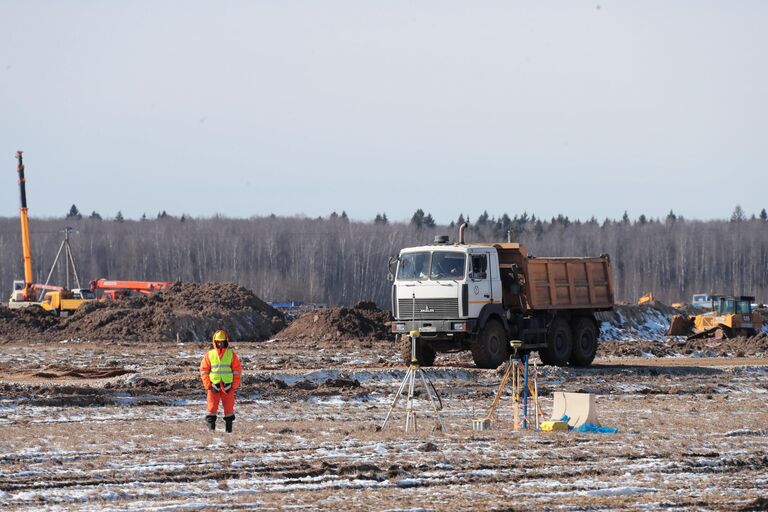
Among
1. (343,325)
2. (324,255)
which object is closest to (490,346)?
(343,325)

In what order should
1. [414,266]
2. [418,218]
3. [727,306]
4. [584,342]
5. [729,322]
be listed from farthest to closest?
[418,218] → [727,306] → [729,322] → [584,342] → [414,266]

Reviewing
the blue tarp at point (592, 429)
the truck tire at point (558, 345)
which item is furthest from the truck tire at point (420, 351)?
the blue tarp at point (592, 429)

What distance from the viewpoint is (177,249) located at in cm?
11869

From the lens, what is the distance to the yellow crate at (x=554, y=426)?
16.7 metres

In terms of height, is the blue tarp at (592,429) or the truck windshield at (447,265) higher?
the truck windshield at (447,265)

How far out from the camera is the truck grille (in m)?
27.1

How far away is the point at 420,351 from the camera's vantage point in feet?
93.4

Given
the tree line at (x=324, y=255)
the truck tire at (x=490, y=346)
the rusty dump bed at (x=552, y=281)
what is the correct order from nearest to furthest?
the truck tire at (x=490, y=346)
the rusty dump bed at (x=552, y=281)
the tree line at (x=324, y=255)

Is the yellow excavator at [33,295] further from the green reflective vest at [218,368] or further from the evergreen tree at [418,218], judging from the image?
the evergreen tree at [418,218]

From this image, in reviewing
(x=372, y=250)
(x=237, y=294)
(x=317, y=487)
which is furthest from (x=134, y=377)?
(x=372, y=250)

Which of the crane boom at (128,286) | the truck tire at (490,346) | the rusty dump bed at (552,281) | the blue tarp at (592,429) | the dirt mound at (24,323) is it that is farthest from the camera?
the crane boom at (128,286)

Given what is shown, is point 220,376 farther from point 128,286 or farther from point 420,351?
point 128,286

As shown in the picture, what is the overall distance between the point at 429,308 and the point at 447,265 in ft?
3.49

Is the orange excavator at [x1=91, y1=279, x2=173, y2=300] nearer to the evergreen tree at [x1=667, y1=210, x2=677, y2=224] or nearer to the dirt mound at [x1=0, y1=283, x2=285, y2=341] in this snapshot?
the dirt mound at [x1=0, y1=283, x2=285, y2=341]
